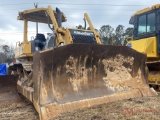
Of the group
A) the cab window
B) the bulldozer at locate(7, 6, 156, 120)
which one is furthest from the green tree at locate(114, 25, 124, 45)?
the bulldozer at locate(7, 6, 156, 120)

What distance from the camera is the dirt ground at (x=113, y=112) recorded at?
3512mm

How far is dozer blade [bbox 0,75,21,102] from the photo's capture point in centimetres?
576

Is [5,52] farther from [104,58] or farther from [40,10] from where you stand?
[104,58]

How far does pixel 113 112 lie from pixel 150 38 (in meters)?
Answer: 4.30

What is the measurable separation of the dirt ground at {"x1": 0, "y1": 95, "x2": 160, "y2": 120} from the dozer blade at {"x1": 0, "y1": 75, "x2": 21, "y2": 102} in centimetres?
99

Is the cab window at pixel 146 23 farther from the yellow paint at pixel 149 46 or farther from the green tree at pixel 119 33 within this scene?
the green tree at pixel 119 33

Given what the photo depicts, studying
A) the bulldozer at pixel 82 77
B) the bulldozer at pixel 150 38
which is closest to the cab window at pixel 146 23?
the bulldozer at pixel 150 38

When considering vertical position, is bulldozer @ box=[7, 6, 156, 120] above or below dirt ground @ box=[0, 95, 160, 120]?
above

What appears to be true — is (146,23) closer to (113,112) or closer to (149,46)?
(149,46)

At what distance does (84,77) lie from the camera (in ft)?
14.9

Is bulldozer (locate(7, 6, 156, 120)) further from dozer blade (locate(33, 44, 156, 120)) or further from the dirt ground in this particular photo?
the dirt ground

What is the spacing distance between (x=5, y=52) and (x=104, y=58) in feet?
122

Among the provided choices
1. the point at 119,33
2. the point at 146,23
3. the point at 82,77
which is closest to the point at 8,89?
the point at 82,77

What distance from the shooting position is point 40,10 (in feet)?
22.2
